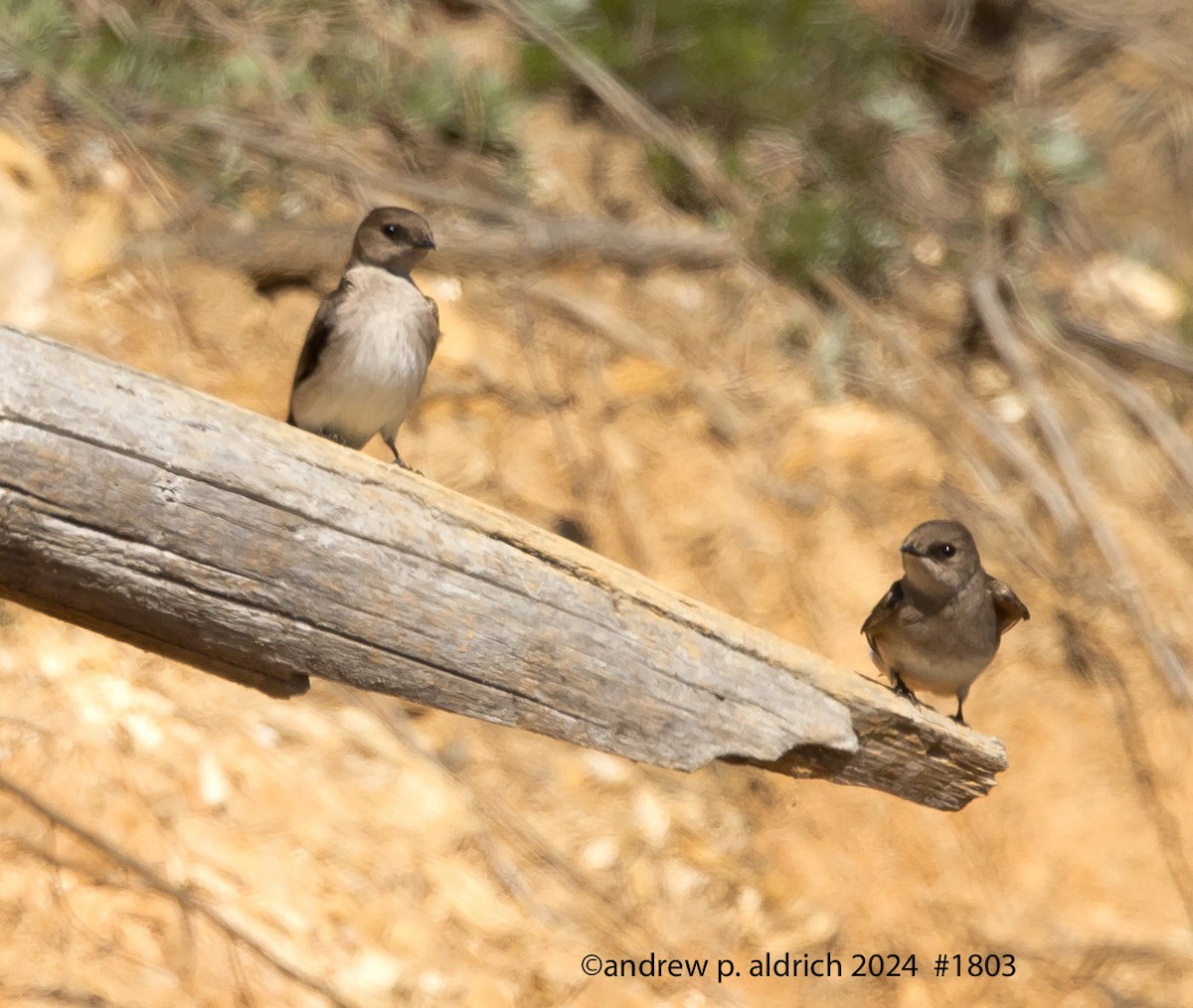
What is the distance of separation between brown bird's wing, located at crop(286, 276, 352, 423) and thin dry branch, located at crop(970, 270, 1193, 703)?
4025mm

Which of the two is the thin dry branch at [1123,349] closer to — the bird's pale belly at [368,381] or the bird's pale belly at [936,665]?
the bird's pale belly at [936,665]

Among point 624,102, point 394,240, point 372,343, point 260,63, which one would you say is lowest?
point 372,343

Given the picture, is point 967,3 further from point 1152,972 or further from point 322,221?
point 1152,972

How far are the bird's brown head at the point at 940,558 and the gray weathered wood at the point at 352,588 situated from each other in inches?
58.8

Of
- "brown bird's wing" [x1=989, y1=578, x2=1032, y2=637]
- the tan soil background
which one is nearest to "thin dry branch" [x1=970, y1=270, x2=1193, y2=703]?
the tan soil background

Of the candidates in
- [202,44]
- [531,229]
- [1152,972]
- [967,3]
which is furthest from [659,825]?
[967,3]

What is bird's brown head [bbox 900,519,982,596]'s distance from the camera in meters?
4.91

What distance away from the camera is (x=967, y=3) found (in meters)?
8.80

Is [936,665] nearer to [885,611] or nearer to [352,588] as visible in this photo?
[885,611]

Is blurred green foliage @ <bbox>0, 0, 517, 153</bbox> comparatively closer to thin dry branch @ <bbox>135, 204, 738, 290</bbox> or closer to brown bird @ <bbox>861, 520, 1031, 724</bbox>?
thin dry branch @ <bbox>135, 204, 738, 290</bbox>

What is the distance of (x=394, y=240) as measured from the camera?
5168 millimetres

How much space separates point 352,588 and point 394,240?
2.47m

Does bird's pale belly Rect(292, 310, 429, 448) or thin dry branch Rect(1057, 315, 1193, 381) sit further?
thin dry branch Rect(1057, 315, 1193, 381)

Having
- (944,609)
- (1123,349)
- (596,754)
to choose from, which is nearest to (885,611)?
(944,609)
